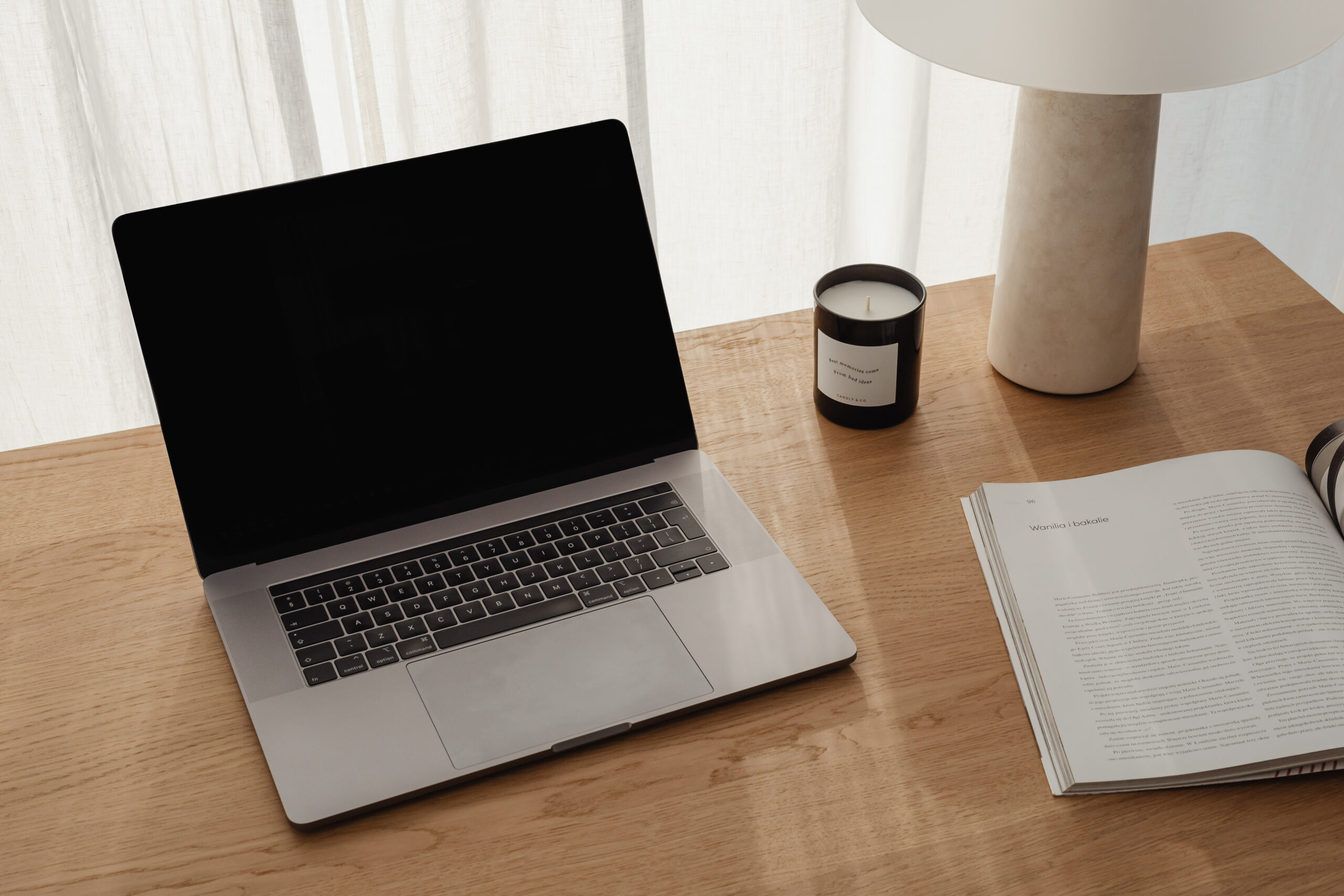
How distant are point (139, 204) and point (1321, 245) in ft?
6.33

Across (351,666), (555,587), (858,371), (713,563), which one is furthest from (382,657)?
(858,371)

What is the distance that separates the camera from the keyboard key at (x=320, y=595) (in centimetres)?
76

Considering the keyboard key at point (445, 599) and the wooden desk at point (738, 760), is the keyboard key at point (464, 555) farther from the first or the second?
the wooden desk at point (738, 760)

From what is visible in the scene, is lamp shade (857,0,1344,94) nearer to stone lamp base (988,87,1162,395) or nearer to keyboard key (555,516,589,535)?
stone lamp base (988,87,1162,395)

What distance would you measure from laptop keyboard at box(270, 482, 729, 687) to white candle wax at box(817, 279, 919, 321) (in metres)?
0.22

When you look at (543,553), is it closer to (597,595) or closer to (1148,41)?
(597,595)

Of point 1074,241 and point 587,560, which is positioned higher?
point 1074,241

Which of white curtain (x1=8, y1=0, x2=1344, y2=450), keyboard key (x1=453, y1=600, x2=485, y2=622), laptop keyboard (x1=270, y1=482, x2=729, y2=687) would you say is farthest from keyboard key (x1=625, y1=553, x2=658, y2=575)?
white curtain (x1=8, y1=0, x2=1344, y2=450)

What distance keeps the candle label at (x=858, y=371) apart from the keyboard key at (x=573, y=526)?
0.26 m

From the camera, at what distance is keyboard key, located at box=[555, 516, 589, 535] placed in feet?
2.65

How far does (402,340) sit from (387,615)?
20 centimetres

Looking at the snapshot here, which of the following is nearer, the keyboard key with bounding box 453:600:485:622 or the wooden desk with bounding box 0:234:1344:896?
the wooden desk with bounding box 0:234:1344:896

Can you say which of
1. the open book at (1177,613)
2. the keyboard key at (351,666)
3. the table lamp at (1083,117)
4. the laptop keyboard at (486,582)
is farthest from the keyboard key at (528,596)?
the table lamp at (1083,117)

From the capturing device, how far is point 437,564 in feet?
2.57
